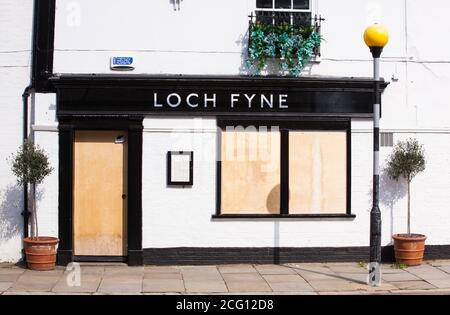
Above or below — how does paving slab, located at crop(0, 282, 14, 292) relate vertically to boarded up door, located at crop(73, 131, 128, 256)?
below

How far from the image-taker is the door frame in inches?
450

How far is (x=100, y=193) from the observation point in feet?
38.2

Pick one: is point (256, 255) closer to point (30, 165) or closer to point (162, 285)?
point (162, 285)

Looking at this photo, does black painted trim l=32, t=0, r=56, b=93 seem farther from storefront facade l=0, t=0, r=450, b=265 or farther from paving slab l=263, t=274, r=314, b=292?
paving slab l=263, t=274, r=314, b=292

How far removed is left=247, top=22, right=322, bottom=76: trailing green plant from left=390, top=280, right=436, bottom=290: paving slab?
13.6 feet

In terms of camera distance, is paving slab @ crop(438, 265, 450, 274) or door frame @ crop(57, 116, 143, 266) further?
door frame @ crop(57, 116, 143, 266)

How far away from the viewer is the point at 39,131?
11.5 metres

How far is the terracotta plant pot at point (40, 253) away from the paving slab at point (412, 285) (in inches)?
225

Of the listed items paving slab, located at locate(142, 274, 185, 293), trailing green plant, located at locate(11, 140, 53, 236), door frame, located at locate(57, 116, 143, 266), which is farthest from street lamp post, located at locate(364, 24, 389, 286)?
trailing green plant, located at locate(11, 140, 53, 236)

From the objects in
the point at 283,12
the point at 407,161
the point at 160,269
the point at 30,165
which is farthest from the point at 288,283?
the point at 283,12

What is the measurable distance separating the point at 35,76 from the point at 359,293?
22.1 ft

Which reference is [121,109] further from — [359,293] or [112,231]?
[359,293]

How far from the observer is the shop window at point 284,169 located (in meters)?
11.8

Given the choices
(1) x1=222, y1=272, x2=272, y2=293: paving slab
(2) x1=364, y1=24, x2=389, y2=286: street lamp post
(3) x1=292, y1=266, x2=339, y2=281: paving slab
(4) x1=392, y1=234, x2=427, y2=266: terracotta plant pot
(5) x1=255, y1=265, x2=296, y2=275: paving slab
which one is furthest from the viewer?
(4) x1=392, y1=234, x2=427, y2=266: terracotta plant pot
